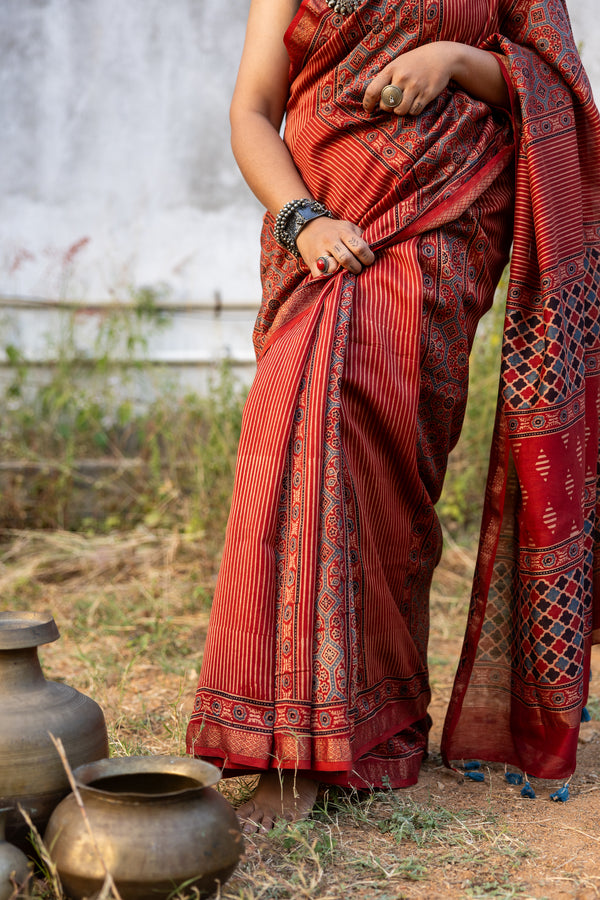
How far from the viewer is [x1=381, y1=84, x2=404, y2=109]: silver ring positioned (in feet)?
6.96

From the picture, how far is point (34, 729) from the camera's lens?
1.63 m

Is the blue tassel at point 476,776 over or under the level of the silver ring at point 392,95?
under

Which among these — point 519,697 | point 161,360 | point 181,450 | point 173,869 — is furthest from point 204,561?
point 173,869

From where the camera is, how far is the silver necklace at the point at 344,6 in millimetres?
2166

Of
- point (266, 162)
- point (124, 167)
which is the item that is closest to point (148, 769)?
point (266, 162)

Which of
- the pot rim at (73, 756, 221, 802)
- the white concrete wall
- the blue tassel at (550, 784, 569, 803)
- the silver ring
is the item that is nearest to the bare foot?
the pot rim at (73, 756, 221, 802)

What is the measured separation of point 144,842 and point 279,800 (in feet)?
1.80

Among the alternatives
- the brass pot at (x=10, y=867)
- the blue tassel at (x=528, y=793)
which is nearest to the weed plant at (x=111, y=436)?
the blue tassel at (x=528, y=793)

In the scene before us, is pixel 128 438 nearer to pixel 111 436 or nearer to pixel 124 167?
pixel 111 436

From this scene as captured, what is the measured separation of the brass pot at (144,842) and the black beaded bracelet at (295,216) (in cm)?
126

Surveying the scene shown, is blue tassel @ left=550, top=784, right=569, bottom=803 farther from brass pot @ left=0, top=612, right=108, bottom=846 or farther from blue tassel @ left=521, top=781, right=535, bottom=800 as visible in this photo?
brass pot @ left=0, top=612, right=108, bottom=846

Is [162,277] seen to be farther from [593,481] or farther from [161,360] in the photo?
[593,481]

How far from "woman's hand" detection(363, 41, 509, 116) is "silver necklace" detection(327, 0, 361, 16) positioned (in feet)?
0.52

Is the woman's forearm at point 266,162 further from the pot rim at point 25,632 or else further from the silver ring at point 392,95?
the pot rim at point 25,632
